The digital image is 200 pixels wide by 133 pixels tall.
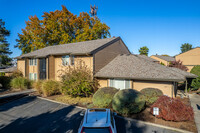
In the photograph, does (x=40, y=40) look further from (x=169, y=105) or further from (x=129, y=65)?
(x=169, y=105)

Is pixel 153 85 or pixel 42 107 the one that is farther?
pixel 153 85

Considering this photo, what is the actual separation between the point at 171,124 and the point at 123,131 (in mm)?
3415

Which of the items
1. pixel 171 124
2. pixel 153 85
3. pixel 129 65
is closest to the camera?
pixel 171 124

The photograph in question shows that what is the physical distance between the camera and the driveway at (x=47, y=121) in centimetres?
759

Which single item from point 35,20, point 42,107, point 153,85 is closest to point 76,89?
point 42,107

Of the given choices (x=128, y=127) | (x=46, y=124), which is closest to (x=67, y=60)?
(x=46, y=124)

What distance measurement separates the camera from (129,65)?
15.8 m

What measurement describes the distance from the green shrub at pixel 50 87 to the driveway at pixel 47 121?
3184mm

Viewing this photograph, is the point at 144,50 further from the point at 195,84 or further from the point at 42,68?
the point at 42,68

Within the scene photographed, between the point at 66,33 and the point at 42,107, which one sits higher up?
the point at 66,33

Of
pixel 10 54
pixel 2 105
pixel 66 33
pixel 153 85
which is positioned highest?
pixel 66 33

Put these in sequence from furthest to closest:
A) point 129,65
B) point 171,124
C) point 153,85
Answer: point 129,65
point 153,85
point 171,124

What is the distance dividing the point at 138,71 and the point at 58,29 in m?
28.5

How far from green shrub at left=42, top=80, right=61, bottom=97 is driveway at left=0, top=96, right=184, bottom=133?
3.18 metres
